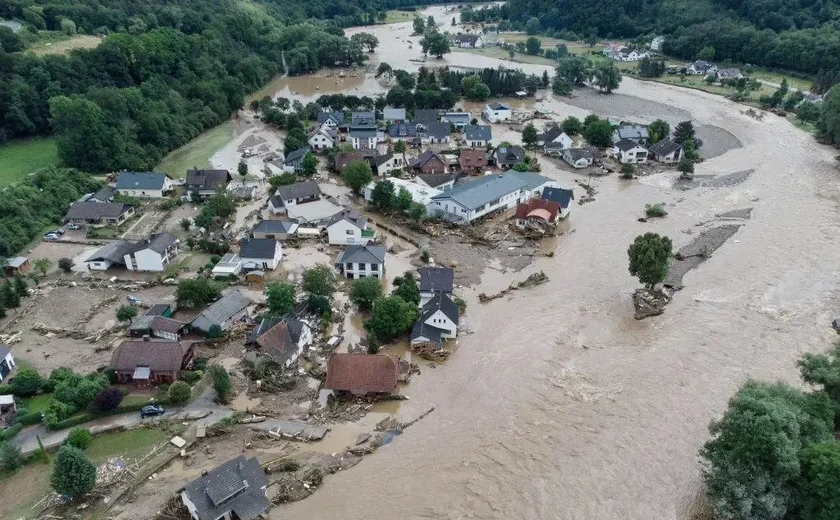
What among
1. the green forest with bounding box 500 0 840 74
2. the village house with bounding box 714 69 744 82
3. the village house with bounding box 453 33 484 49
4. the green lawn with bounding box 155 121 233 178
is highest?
the green forest with bounding box 500 0 840 74

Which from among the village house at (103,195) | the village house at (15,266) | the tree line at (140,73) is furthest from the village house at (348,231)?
the tree line at (140,73)

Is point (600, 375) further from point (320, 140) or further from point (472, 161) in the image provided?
point (320, 140)

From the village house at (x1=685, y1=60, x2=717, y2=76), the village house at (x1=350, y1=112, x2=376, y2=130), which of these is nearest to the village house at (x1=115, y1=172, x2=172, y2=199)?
the village house at (x1=350, y1=112, x2=376, y2=130)

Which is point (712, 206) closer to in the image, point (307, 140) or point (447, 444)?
point (447, 444)

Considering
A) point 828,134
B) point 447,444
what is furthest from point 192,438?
point 828,134

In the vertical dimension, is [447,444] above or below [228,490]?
below

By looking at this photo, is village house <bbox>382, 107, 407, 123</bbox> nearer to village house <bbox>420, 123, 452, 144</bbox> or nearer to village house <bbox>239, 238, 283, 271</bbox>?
village house <bbox>420, 123, 452, 144</bbox>

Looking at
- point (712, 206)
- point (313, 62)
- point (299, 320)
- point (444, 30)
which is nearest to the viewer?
point (299, 320)

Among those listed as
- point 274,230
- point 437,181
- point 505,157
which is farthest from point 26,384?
point 505,157
